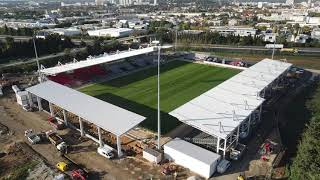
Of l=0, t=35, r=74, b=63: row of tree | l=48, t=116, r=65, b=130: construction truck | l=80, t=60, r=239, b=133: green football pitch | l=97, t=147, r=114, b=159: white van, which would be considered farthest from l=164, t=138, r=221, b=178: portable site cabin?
l=0, t=35, r=74, b=63: row of tree

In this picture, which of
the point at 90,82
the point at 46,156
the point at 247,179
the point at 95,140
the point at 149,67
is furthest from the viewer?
the point at 149,67

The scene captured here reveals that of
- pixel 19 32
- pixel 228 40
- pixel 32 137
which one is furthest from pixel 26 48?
pixel 228 40

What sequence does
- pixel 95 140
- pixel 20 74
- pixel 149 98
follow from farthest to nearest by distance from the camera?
pixel 20 74, pixel 149 98, pixel 95 140

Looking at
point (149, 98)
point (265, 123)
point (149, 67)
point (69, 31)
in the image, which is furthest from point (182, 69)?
point (69, 31)

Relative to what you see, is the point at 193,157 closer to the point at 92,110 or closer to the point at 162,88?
the point at 92,110

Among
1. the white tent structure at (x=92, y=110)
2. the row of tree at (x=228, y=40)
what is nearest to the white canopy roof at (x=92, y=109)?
the white tent structure at (x=92, y=110)

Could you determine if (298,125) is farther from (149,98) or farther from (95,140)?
(95,140)
